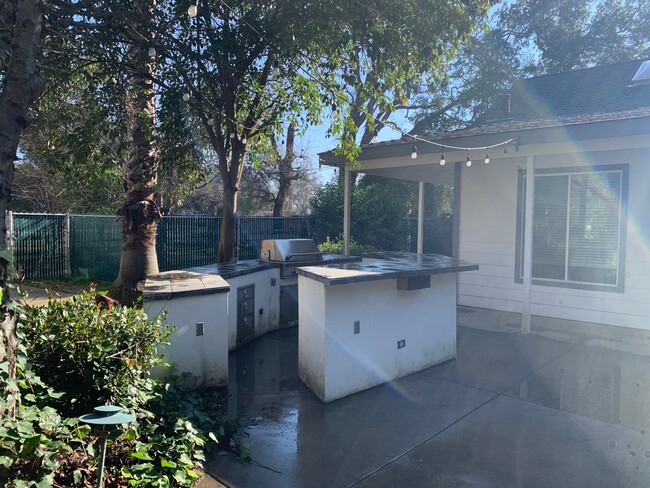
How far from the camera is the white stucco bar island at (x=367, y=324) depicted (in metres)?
4.54

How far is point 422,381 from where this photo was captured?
521 centimetres

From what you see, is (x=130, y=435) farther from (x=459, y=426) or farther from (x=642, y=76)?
(x=642, y=76)

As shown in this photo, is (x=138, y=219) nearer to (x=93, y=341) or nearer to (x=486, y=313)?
(x=93, y=341)

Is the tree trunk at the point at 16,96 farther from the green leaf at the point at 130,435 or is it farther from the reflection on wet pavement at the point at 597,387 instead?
the reflection on wet pavement at the point at 597,387

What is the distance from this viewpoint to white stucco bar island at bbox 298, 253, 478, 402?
454 cm

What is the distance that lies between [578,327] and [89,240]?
38.2 ft

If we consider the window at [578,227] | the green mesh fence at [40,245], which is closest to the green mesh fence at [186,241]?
the green mesh fence at [40,245]

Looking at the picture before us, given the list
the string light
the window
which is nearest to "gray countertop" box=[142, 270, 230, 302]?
the string light

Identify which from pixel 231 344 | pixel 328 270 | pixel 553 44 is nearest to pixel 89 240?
pixel 231 344

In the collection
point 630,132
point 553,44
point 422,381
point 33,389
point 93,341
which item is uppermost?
point 553,44

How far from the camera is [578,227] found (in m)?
7.75

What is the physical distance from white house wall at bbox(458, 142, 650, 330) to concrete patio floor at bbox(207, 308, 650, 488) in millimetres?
1182

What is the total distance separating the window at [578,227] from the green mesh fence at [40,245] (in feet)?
36.9

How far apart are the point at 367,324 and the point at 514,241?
192 inches
